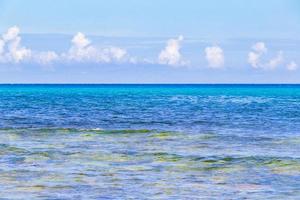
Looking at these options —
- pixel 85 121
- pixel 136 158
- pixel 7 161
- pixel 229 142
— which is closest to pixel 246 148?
pixel 229 142

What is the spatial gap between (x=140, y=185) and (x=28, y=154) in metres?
8.84

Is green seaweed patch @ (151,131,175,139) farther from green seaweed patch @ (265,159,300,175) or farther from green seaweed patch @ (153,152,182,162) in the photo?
green seaweed patch @ (265,159,300,175)

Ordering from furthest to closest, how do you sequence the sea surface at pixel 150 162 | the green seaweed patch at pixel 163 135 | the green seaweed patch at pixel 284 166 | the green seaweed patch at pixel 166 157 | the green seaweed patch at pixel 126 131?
the green seaweed patch at pixel 126 131 < the green seaweed patch at pixel 163 135 < the green seaweed patch at pixel 166 157 < the green seaweed patch at pixel 284 166 < the sea surface at pixel 150 162

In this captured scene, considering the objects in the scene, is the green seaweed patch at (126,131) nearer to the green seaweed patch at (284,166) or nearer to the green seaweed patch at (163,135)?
the green seaweed patch at (163,135)

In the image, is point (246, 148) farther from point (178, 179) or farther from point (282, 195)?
point (282, 195)

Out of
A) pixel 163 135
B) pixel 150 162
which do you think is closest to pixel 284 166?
pixel 150 162

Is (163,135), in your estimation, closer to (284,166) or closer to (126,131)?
(126,131)

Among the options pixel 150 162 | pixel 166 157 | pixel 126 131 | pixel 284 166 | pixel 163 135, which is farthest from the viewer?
pixel 126 131

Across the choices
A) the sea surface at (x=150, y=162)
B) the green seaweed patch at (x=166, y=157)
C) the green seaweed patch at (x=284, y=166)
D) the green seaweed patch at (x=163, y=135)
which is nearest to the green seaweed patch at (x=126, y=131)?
the sea surface at (x=150, y=162)

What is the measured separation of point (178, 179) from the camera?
73.4ft

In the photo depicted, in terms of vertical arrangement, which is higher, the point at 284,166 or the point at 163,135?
the point at 284,166

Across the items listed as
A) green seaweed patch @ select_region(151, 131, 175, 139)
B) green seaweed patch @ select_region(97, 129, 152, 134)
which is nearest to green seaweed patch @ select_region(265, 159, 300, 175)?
Answer: green seaweed patch @ select_region(151, 131, 175, 139)

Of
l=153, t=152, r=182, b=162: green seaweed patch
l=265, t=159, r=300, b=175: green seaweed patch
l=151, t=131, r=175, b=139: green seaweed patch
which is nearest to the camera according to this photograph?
l=265, t=159, r=300, b=175: green seaweed patch

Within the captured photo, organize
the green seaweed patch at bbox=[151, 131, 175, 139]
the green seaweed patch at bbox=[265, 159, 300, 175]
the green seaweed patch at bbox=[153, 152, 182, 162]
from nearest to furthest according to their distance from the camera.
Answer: the green seaweed patch at bbox=[265, 159, 300, 175] → the green seaweed patch at bbox=[153, 152, 182, 162] → the green seaweed patch at bbox=[151, 131, 175, 139]
